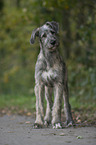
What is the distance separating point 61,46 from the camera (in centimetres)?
1958

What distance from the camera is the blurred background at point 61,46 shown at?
43.7ft

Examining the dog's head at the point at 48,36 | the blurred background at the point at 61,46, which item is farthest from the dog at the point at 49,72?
the blurred background at the point at 61,46

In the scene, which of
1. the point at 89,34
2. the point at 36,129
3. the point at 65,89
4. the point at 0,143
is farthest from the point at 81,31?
the point at 0,143

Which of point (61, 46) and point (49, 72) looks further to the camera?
point (61, 46)

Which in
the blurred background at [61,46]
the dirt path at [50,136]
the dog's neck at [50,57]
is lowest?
the dirt path at [50,136]

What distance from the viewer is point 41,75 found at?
707cm

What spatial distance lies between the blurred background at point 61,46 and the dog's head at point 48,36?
4.41 m

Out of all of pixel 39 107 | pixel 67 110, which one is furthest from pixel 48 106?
pixel 39 107

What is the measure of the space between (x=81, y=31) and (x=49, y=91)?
5.76 metres

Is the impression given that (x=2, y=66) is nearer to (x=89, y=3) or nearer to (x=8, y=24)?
(x=8, y=24)

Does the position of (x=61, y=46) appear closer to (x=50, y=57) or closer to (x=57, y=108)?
(x=50, y=57)

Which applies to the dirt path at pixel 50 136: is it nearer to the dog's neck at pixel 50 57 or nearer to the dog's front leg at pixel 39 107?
the dog's front leg at pixel 39 107

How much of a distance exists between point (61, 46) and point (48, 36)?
12904 mm

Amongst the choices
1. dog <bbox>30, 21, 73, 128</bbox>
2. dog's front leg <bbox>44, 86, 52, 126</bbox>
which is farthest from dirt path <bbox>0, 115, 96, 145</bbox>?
dog's front leg <bbox>44, 86, 52, 126</bbox>
